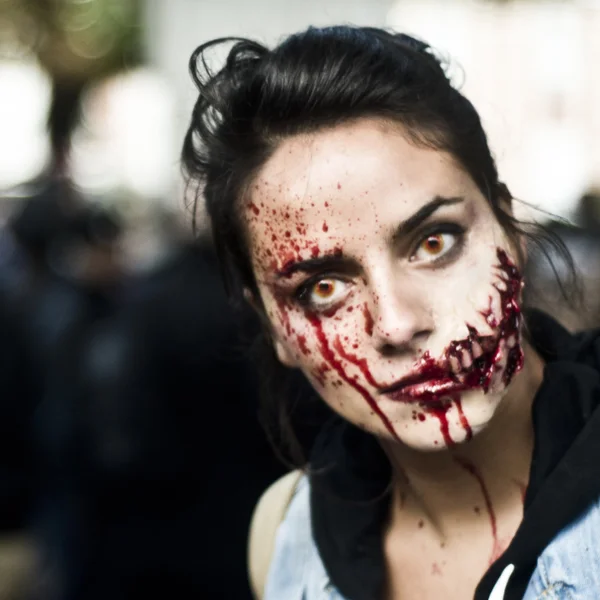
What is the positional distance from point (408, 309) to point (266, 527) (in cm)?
76

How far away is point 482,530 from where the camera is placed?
155 centimetres

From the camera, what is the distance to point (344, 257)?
1474 millimetres

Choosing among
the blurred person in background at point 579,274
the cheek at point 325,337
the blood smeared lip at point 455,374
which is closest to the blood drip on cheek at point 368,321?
the cheek at point 325,337

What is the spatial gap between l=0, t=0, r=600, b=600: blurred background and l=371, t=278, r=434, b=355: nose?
42 centimetres

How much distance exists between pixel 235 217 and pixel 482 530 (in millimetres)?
715

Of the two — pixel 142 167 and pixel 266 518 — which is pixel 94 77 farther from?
pixel 266 518

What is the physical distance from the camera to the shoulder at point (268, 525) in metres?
1.89

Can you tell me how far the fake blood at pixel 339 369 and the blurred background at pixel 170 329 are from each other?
48 centimetres

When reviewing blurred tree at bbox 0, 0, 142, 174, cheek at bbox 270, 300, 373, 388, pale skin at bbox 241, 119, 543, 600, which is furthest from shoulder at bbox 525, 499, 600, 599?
blurred tree at bbox 0, 0, 142, 174

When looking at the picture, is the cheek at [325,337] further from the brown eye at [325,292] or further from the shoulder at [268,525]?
the shoulder at [268,525]

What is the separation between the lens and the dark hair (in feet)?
4.90

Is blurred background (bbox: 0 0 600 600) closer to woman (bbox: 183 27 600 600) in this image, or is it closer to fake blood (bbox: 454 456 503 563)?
woman (bbox: 183 27 600 600)

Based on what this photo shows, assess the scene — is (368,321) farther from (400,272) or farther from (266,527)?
(266,527)

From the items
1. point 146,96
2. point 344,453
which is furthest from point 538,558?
point 146,96
